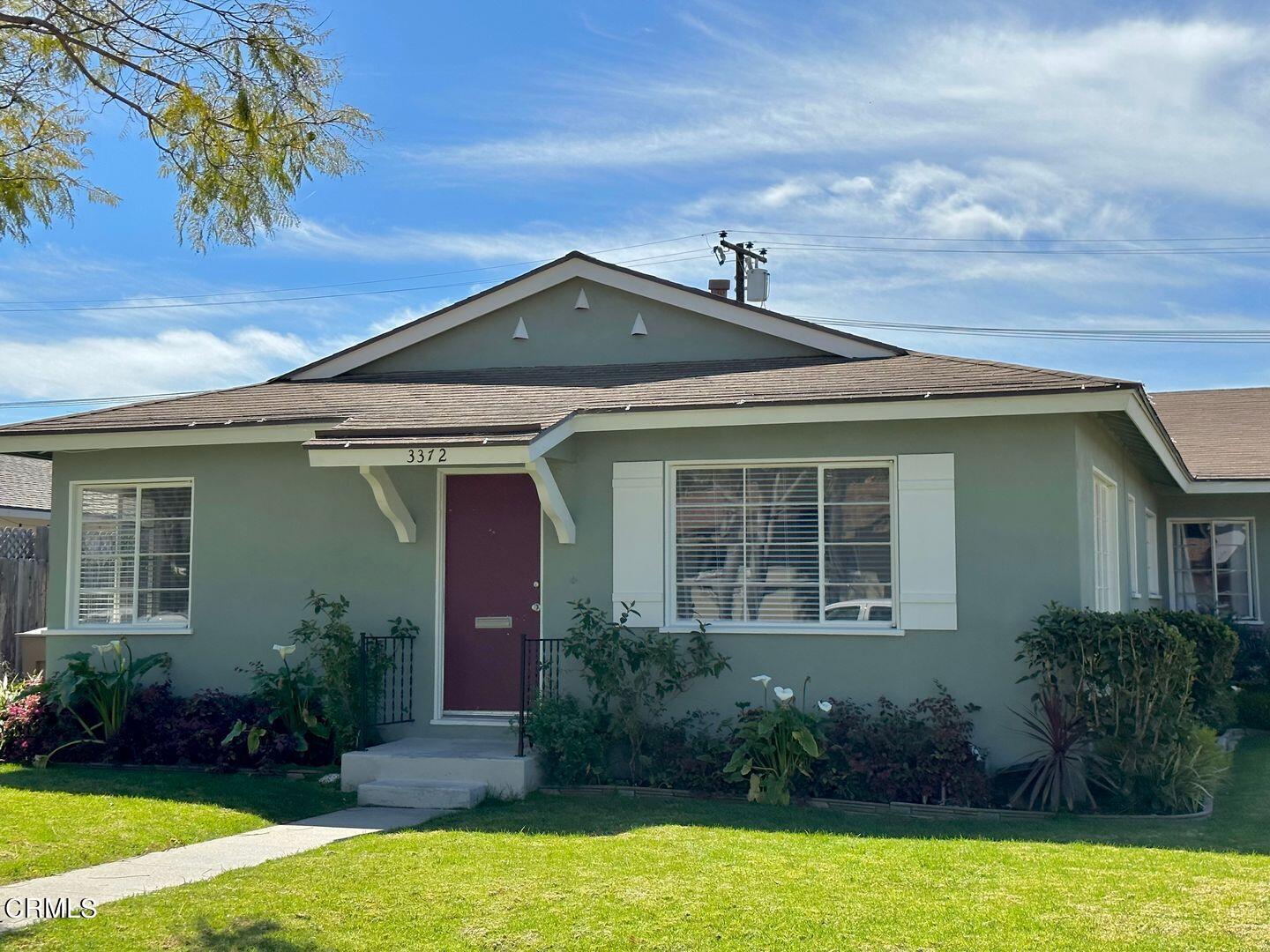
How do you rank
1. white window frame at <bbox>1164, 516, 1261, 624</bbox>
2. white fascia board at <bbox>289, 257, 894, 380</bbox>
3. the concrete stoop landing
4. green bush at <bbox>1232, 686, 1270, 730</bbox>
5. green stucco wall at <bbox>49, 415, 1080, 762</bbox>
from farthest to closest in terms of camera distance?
white window frame at <bbox>1164, 516, 1261, 624</bbox> < green bush at <bbox>1232, 686, 1270, 730</bbox> < white fascia board at <bbox>289, 257, 894, 380</bbox> < green stucco wall at <bbox>49, 415, 1080, 762</bbox> < the concrete stoop landing

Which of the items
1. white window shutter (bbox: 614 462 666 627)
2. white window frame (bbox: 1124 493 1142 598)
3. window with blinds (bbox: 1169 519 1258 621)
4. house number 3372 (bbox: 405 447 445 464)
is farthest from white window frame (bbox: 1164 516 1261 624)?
house number 3372 (bbox: 405 447 445 464)

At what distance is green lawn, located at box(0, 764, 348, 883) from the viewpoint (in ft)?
24.8

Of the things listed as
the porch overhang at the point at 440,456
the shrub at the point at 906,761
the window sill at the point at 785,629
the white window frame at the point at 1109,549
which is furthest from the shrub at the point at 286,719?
the white window frame at the point at 1109,549

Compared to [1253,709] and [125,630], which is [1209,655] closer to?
[1253,709]

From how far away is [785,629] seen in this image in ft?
34.0

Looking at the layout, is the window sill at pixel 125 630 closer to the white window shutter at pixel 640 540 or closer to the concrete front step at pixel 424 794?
the concrete front step at pixel 424 794

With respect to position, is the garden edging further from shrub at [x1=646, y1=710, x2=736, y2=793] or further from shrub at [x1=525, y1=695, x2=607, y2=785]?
shrub at [x1=525, y1=695, x2=607, y2=785]

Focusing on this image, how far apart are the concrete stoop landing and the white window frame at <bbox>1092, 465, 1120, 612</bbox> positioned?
5265 mm

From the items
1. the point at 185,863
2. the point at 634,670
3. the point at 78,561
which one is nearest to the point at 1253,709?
the point at 634,670

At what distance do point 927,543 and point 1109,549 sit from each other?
11.5 feet

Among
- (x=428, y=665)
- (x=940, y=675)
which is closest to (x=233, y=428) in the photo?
(x=428, y=665)

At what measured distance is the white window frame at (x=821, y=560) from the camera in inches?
400

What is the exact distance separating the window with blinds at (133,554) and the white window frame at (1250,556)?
13.1m

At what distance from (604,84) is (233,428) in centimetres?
464
